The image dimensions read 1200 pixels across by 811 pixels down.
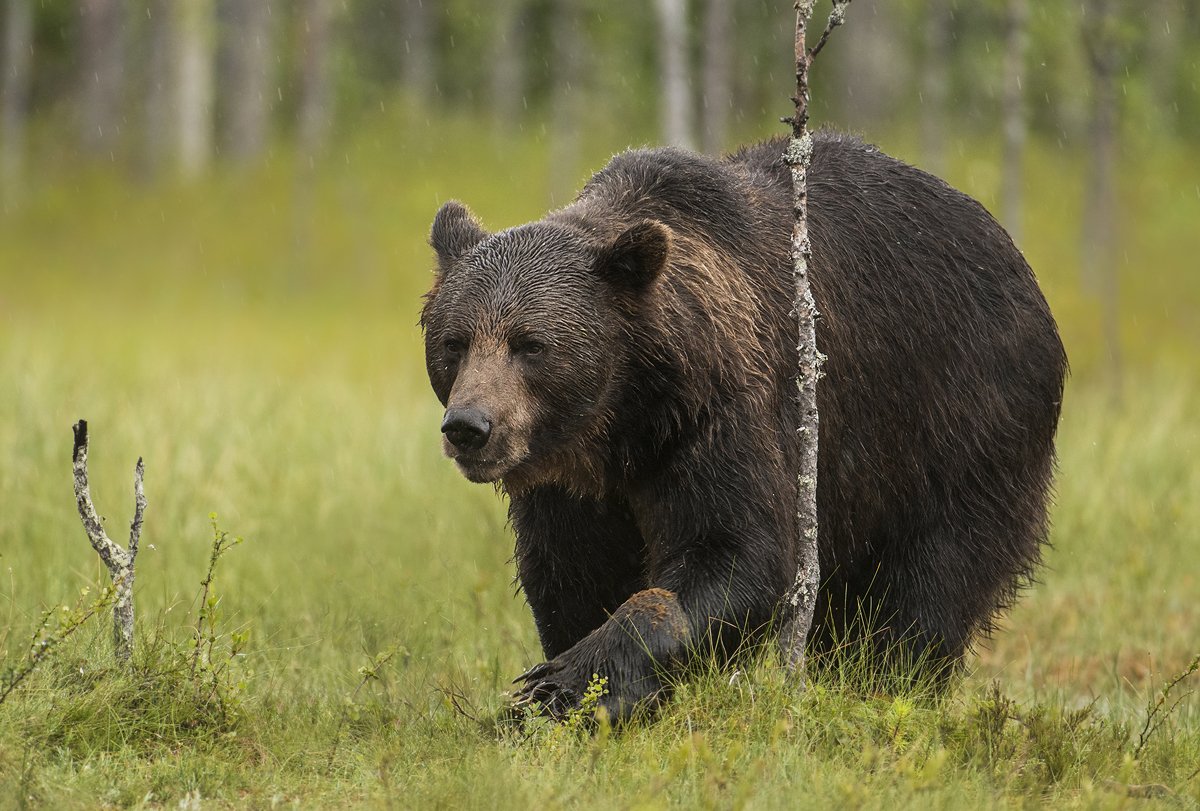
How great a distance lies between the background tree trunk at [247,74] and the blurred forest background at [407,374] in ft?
0.36

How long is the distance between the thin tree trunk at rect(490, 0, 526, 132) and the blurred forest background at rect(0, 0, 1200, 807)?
0.43 feet

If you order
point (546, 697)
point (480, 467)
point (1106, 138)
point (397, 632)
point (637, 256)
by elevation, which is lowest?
point (397, 632)

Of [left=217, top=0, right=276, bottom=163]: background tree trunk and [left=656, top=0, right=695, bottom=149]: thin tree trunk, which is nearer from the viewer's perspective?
[left=656, top=0, right=695, bottom=149]: thin tree trunk

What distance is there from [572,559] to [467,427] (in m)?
0.99

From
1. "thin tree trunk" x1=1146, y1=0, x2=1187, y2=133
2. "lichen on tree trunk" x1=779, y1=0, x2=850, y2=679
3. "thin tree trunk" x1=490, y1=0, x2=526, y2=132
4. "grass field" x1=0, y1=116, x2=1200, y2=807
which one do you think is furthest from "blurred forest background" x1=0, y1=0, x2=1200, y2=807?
"lichen on tree trunk" x1=779, y1=0, x2=850, y2=679

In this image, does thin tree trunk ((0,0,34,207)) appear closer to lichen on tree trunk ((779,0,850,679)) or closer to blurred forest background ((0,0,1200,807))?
blurred forest background ((0,0,1200,807))

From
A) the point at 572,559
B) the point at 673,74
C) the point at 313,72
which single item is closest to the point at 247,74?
the point at 313,72

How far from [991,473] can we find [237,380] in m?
9.18

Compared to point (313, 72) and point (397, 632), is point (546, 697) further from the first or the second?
point (313, 72)

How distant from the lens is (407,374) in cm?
1670

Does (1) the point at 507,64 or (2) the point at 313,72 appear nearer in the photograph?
(2) the point at 313,72

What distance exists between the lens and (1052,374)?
589cm

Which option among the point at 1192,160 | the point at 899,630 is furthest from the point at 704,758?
the point at 1192,160

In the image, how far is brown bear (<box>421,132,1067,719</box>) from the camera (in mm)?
4645
